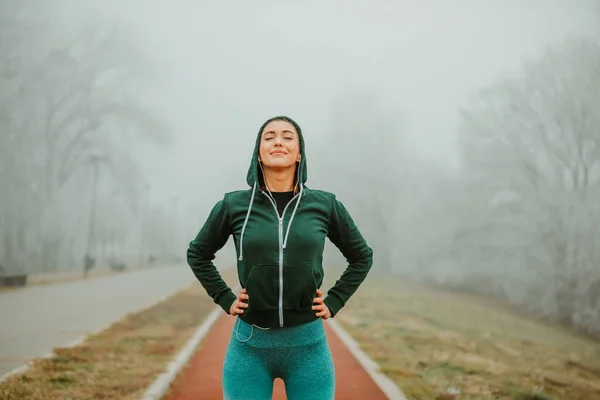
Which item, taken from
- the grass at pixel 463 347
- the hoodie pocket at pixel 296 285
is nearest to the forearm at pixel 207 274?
the hoodie pocket at pixel 296 285

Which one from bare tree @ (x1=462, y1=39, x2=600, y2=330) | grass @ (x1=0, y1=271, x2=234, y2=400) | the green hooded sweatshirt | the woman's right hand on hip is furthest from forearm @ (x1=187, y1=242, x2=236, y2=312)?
bare tree @ (x1=462, y1=39, x2=600, y2=330)

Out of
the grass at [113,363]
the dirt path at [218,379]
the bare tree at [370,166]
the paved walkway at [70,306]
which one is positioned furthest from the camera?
the bare tree at [370,166]

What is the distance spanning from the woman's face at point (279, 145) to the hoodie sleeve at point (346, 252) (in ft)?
0.67

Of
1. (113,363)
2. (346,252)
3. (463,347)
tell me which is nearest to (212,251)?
(346,252)

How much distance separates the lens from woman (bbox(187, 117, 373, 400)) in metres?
1.51

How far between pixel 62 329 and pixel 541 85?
21.3ft

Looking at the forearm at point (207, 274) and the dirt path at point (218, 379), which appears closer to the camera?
the forearm at point (207, 274)

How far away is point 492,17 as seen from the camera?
658 cm

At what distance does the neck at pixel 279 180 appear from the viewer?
1656 mm

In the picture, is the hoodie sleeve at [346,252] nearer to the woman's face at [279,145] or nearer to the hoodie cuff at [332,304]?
the hoodie cuff at [332,304]

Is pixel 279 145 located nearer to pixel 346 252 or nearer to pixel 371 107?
pixel 346 252

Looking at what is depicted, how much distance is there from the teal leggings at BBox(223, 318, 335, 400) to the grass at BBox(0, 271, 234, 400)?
1.02 meters

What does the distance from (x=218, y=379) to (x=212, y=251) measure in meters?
2.75

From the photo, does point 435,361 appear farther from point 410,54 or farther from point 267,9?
point 267,9
